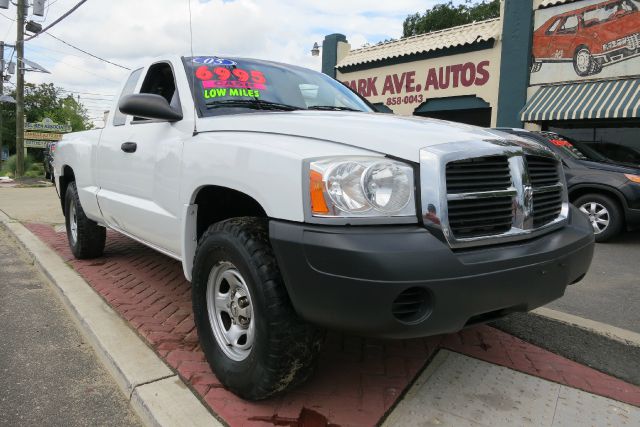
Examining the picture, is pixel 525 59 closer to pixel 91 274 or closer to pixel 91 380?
pixel 91 274

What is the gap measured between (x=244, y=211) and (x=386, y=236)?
113 cm

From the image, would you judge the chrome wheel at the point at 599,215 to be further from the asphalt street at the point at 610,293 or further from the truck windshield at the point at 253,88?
the truck windshield at the point at 253,88

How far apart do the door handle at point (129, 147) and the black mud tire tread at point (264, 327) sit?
1.40m

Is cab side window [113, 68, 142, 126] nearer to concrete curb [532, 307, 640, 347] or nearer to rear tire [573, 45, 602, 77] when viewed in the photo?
concrete curb [532, 307, 640, 347]

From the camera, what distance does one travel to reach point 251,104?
10.7ft

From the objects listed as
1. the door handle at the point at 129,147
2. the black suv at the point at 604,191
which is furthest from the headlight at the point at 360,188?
the black suv at the point at 604,191

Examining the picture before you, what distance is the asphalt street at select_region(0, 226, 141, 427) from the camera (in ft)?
8.47

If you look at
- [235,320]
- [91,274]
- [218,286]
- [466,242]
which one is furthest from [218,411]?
[91,274]

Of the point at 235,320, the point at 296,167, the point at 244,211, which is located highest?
the point at 296,167

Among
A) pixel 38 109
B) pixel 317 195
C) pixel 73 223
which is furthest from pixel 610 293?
pixel 38 109

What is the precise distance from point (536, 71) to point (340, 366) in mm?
11792

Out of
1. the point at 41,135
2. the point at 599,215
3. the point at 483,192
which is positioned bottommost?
the point at 599,215

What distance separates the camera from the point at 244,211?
295 centimetres

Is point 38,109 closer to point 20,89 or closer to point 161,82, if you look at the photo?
point 20,89
